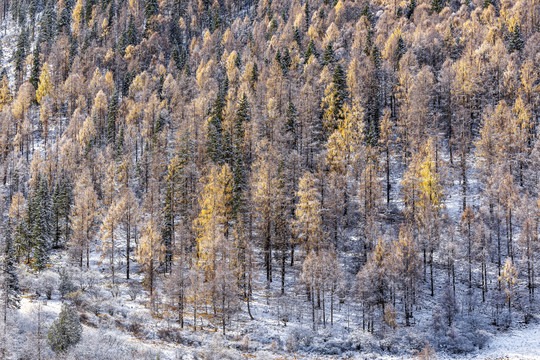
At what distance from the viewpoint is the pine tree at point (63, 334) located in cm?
2834

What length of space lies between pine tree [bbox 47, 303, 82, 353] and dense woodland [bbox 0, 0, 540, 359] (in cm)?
15

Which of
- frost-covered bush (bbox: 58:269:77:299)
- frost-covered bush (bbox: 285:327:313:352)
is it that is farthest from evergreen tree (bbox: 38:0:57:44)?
frost-covered bush (bbox: 285:327:313:352)

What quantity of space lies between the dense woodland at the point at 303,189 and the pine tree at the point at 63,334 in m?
0.15

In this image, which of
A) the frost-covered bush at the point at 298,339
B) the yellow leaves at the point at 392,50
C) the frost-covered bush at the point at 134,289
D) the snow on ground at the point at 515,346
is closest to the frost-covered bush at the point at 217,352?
the frost-covered bush at the point at 298,339

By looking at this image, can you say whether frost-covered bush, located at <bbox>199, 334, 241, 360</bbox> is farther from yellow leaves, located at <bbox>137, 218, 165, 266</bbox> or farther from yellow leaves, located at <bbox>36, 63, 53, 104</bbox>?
yellow leaves, located at <bbox>36, 63, 53, 104</bbox>

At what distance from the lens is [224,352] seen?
32125mm

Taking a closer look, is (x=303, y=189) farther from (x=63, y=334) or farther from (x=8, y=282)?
(x=8, y=282)

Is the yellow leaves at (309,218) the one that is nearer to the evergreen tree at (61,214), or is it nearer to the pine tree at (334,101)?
the pine tree at (334,101)

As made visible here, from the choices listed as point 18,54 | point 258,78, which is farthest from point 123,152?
point 18,54

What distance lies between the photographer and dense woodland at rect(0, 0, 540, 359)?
38875 mm

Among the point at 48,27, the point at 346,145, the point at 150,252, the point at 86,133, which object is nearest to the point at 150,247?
the point at 150,252

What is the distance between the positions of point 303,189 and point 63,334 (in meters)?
28.1

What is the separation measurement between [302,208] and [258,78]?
54755 millimetres

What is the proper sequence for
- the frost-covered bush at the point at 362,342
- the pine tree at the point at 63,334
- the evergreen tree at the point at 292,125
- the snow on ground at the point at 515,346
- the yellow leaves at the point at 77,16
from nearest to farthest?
1. the pine tree at the point at 63,334
2. the snow on ground at the point at 515,346
3. the frost-covered bush at the point at 362,342
4. the evergreen tree at the point at 292,125
5. the yellow leaves at the point at 77,16
